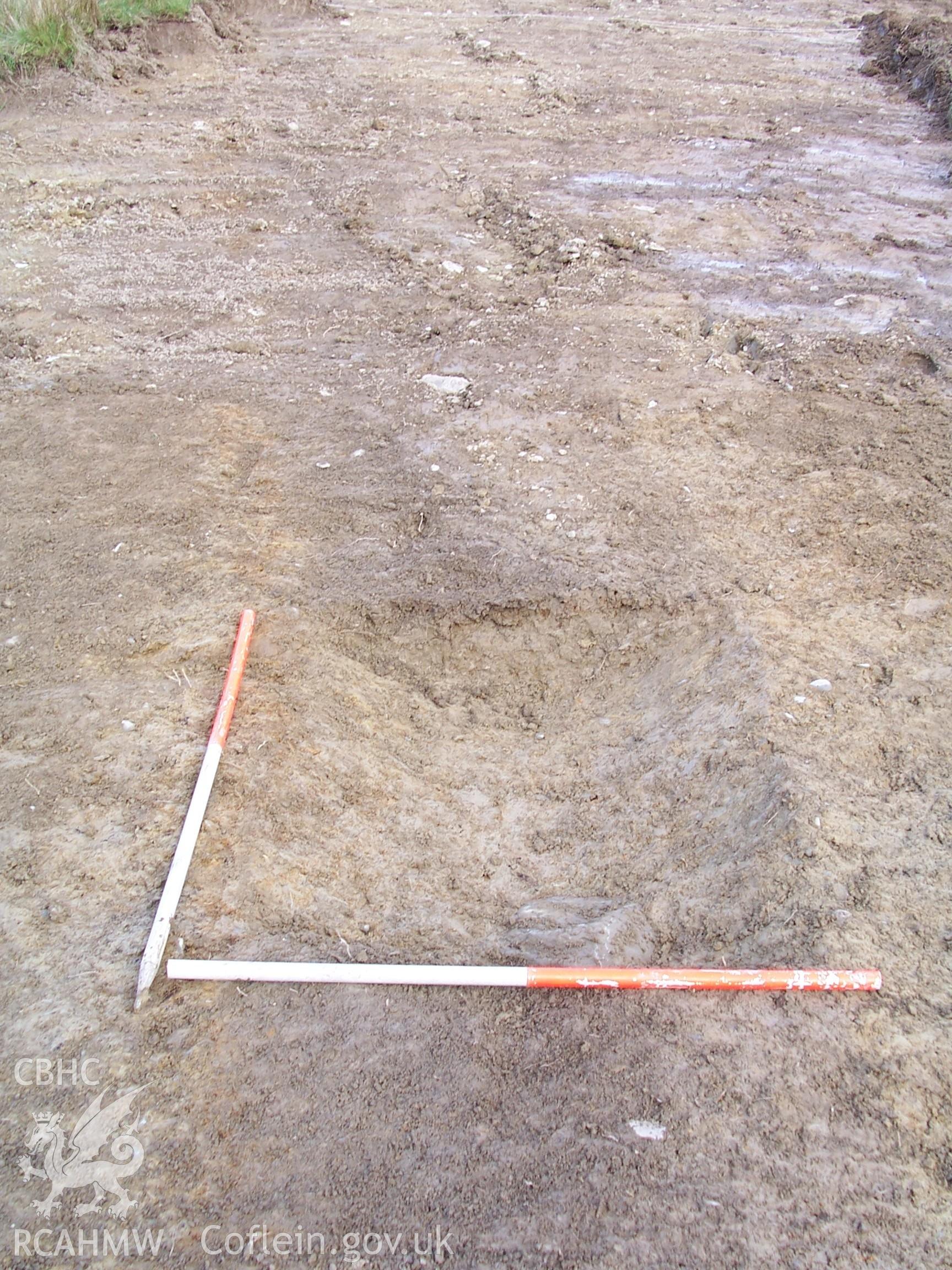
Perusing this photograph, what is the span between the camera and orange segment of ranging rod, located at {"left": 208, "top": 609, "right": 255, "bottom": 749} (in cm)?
308

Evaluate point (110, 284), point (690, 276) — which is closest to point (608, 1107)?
point (690, 276)

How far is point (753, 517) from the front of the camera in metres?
4.14

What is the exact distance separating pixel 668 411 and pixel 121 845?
3.43 metres

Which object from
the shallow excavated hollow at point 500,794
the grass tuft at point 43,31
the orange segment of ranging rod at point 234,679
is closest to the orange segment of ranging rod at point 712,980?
the shallow excavated hollow at point 500,794

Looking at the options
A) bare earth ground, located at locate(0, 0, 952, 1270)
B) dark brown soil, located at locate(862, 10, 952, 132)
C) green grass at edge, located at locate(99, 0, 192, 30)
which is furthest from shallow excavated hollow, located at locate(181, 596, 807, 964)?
green grass at edge, located at locate(99, 0, 192, 30)

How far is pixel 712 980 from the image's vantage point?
90.6 inches

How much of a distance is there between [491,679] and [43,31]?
29.3 feet

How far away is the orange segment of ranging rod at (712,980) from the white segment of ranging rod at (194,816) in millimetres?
991

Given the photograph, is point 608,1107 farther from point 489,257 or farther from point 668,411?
point 489,257

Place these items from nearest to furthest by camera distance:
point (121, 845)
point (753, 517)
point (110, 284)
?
point (121, 845) < point (753, 517) < point (110, 284)

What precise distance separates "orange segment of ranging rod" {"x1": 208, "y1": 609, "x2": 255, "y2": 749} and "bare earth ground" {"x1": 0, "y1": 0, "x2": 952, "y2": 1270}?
0.06 m

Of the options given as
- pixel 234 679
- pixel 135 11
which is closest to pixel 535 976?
pixel 234 679

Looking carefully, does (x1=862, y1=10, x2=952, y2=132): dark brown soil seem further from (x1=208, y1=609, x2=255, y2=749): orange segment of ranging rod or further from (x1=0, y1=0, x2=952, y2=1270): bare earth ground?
(x1=208, y1=609, x2=255, y2=749): orange segment of ranging rod

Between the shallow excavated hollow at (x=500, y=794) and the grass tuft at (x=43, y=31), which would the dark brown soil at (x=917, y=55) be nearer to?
the shallow excavated hollow at (x=500, y=794)
